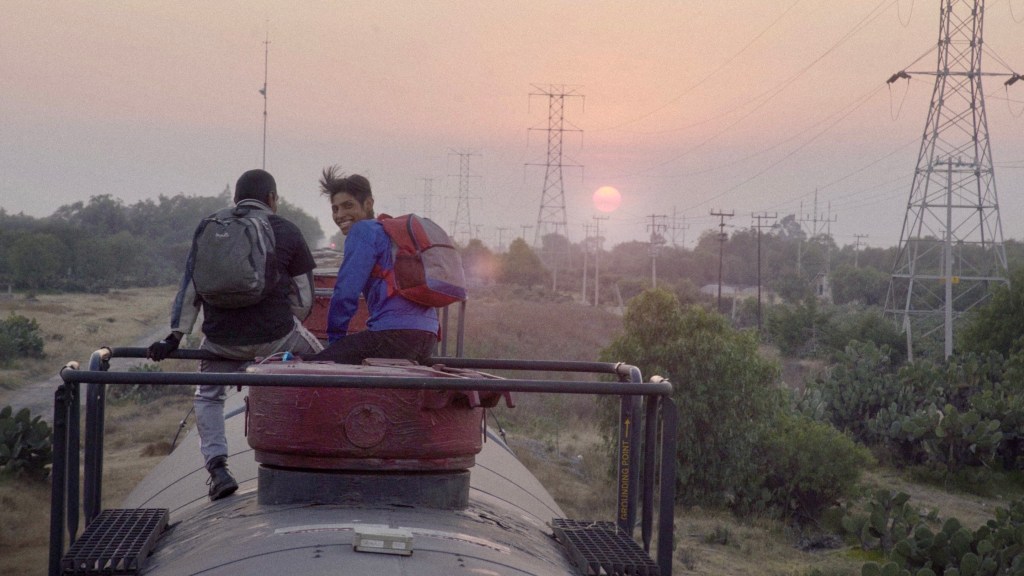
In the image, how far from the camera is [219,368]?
4.46m

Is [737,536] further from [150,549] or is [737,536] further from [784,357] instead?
[784,357]

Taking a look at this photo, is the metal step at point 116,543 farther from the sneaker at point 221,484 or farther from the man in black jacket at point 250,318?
the man in black jacket at point 250,318

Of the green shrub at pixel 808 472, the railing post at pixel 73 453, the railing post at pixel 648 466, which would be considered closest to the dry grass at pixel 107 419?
the railing post at pixel 73 453

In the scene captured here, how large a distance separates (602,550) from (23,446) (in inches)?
535

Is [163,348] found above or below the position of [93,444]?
above

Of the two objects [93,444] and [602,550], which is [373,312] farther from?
[602,550]

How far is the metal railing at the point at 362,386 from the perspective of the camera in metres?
3.01

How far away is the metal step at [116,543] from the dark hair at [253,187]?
57.1 inches

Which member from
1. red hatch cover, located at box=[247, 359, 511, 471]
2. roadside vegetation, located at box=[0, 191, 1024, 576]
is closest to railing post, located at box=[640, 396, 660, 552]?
red hatch cover, located at box=[247, 359, 511, 471]

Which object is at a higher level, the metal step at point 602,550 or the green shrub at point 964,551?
the metal step at point 602,550

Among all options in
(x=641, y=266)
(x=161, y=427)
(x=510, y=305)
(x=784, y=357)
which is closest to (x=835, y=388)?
(x=161, y=427)

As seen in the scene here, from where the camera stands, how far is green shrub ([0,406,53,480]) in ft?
48.4

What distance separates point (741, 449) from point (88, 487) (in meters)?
13.6

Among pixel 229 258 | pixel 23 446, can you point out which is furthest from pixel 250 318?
pixel 23 446
